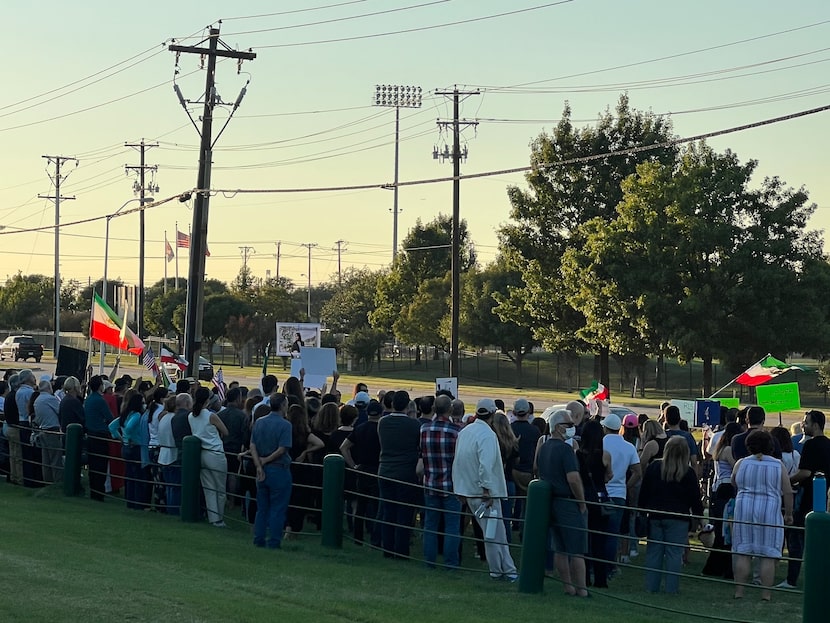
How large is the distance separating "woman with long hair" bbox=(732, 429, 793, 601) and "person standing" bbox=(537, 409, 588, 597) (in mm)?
1488

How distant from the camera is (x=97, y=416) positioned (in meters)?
17.7

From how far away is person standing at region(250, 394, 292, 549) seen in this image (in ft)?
43.9

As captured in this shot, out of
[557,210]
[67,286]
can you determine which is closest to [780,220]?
[557,210]

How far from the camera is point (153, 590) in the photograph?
33.9 ft

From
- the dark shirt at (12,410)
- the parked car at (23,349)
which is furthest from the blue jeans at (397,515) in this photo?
the parked car at (23,349)

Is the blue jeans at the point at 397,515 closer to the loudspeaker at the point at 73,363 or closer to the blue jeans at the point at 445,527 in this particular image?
the blue jeans at the point at 445,527

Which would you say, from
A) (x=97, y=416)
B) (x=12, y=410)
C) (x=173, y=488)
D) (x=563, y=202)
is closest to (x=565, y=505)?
(x=173, y=488)

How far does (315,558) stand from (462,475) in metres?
1.98

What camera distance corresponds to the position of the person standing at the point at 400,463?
13.1m

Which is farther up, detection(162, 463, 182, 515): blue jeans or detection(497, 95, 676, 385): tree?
detection(497, 95, 676, 385): tree

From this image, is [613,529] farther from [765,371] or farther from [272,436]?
[765,371]

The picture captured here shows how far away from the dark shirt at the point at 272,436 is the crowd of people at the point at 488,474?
1cm

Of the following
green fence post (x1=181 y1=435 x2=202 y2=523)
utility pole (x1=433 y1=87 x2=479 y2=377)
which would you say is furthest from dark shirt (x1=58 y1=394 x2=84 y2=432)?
utility pole (x1=433 y1=87 x2=479 y2=377)

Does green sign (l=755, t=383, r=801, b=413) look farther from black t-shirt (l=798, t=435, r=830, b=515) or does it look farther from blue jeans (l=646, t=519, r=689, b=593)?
blue jeans (l=646, t=519, r=689, b=593)
